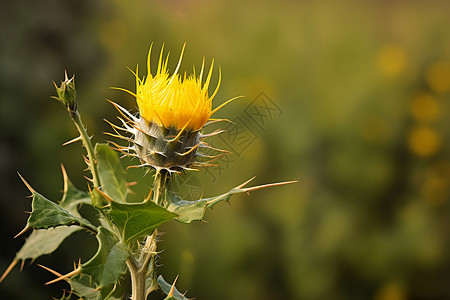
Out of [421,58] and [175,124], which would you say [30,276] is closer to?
[175,124]

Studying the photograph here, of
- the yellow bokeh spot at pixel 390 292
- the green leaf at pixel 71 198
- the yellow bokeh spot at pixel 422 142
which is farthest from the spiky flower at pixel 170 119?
the yellow bokeh spot at pixel 422 142

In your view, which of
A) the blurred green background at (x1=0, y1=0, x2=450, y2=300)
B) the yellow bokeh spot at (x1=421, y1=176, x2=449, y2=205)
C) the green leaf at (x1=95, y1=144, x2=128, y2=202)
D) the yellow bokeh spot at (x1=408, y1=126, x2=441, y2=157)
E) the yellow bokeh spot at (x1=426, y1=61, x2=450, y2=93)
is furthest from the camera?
the yellow bokeh spot at (x1=426, y1=61, x2=450, y2=93)

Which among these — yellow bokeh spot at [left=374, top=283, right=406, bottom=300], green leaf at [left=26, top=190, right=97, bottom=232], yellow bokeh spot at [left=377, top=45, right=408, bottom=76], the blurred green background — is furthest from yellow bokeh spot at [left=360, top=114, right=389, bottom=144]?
green leaf at [left=26, top=190, right=97, bottom=232]

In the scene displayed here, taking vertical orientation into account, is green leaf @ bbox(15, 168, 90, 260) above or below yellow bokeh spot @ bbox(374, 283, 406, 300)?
above

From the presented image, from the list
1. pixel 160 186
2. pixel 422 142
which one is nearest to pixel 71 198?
pixel 160 186

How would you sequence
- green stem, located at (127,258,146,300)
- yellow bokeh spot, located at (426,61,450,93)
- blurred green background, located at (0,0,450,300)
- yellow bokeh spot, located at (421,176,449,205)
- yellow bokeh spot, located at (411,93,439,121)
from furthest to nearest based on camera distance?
1. yellow bokeh spot, located at (426,61,450,93)
2. yellow bokeh spot, located at (411,93,439,121)
3. yellow bokeh spot, located at (421,176,449,205)
4. blurred green background, located at (0,0,450,300)
5. green stem, located at (127,258,146,300)

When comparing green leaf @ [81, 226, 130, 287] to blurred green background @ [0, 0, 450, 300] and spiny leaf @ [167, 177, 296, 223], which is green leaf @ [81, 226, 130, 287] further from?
blurred green background @ [0, 0, 450, 300]
